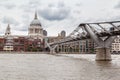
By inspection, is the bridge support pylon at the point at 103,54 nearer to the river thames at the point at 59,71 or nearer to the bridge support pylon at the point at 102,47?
the bridge support pylon at the point at 102,47

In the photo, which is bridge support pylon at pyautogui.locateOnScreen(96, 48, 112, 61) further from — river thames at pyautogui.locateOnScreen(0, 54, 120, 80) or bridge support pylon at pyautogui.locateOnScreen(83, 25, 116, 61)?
river thames at pyautogui.locateOnScreen(0, 54, 120, 80)

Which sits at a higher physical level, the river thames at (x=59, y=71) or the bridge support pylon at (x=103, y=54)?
the bridge support pylon at (x=103, y=54)

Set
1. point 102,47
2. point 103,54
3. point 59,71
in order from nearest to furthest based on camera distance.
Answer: point 59,71, point 102,47, point 103,54

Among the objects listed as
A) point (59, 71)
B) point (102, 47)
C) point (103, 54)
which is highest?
point (102, 47)

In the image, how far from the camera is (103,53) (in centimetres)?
8231

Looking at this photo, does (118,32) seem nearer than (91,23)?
Yes

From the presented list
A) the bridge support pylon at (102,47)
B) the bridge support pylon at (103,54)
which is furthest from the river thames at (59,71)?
the bridge support pylon at (102,47)

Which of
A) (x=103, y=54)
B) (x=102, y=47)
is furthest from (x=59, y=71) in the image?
(x=103, y=54)

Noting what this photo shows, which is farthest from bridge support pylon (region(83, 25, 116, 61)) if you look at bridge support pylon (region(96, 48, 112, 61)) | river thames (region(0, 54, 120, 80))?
river thames (region(0, 54, 120, 80))

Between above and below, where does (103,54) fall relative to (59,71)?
above

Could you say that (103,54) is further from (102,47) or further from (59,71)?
(59,71)

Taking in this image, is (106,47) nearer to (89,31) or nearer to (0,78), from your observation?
(89,31)

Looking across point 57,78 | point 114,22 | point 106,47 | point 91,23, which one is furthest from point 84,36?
point 57,78

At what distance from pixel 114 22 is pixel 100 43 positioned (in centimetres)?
912
